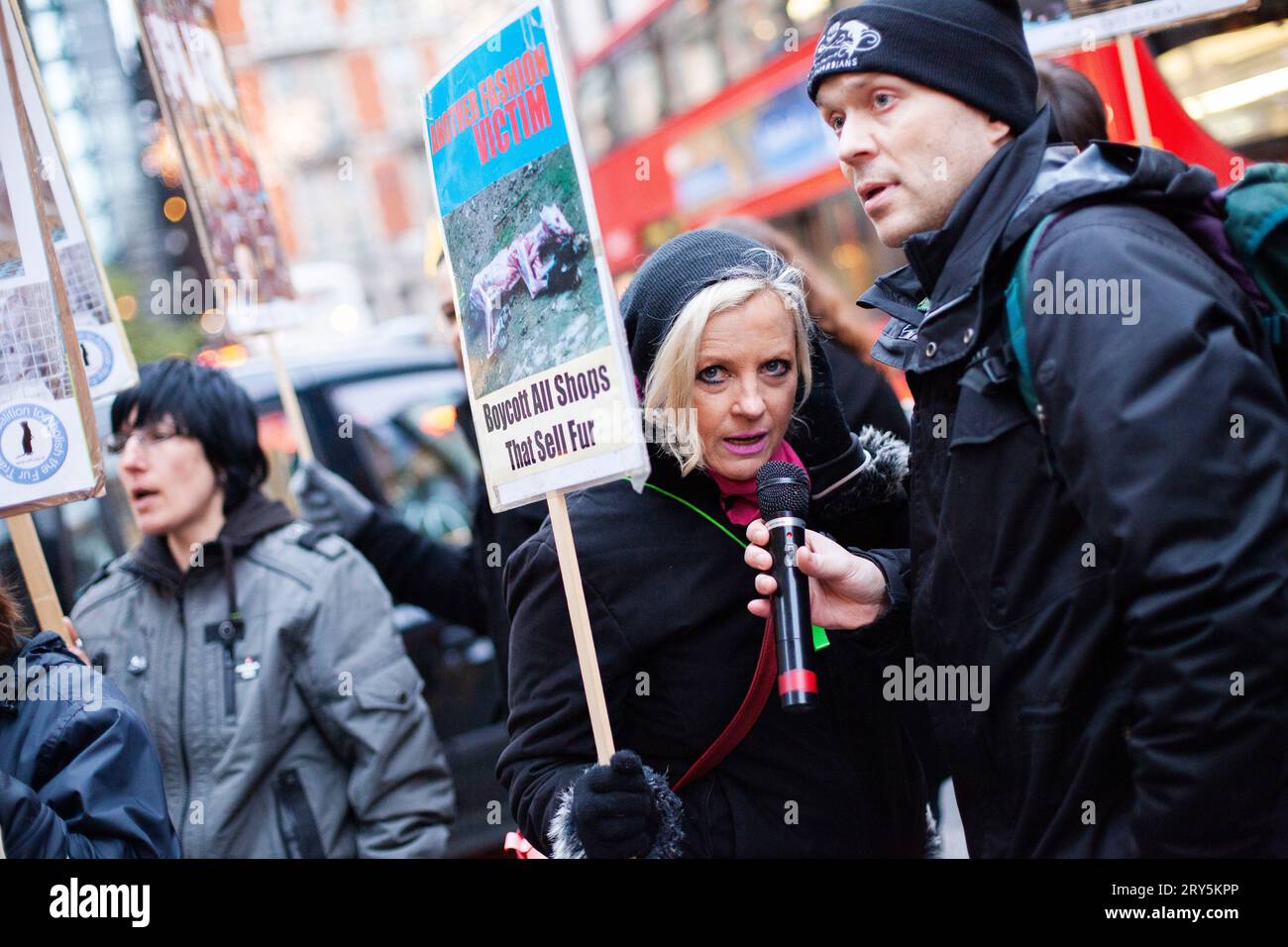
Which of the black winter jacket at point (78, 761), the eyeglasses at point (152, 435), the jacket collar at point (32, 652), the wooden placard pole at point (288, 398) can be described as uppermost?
the wooden placard pole at point (288, 398)

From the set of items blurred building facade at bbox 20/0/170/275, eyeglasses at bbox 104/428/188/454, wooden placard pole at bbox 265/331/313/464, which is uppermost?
blurred building facade at bbox 20/0/170/275

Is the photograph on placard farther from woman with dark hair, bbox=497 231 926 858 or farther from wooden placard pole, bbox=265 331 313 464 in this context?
wooden placard pole, bbox=265 331 313 464

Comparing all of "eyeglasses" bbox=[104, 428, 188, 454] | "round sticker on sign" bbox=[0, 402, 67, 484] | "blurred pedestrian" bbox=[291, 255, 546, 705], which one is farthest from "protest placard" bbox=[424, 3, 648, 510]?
"blurred pedestrian" bbox=[291, 255, 546, 705]

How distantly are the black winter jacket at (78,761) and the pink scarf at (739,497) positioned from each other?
1183mm

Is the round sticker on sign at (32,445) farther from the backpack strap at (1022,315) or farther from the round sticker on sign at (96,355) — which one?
the backpack strap at (1022,315)

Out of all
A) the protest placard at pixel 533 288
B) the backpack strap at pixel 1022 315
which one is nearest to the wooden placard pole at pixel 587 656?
the protest placard at pixel 533 288

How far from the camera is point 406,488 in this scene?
435 cm

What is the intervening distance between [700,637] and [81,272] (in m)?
1.98

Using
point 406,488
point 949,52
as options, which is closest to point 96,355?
point 406,488

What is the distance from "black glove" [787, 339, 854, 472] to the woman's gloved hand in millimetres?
1885

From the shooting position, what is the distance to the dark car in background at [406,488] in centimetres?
390

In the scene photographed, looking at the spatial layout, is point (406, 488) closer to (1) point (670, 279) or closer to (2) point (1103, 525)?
(1) point (670, 279)

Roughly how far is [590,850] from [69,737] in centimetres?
98

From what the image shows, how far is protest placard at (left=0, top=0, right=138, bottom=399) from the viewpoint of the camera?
115 inches
